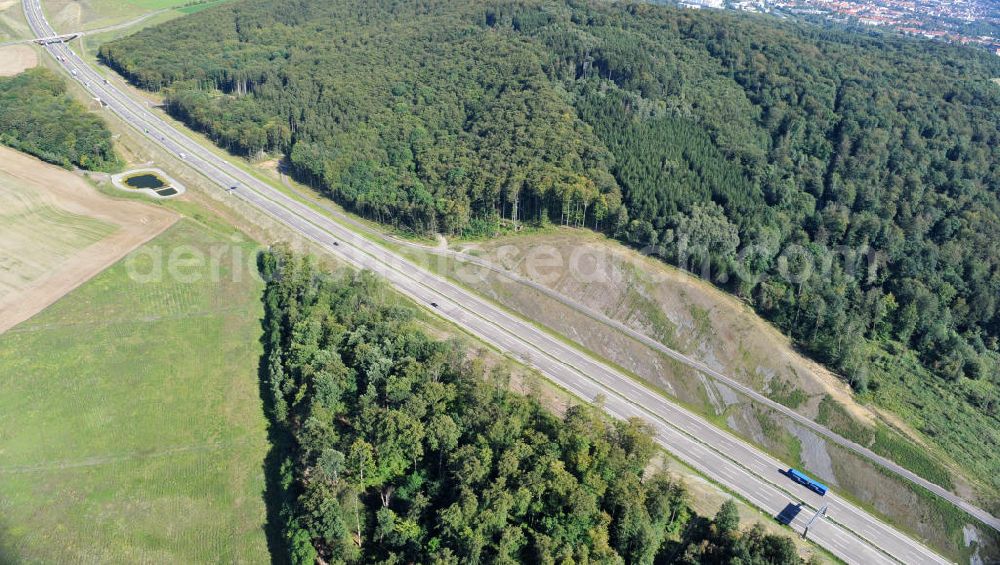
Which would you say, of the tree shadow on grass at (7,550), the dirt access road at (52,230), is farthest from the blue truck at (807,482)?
the dirt access road at (52,230)

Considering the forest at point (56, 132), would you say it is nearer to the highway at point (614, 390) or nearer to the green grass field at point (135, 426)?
the highway at point (614, 390)

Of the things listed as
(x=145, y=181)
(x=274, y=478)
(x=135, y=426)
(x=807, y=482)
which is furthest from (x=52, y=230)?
(x=807, y=482)

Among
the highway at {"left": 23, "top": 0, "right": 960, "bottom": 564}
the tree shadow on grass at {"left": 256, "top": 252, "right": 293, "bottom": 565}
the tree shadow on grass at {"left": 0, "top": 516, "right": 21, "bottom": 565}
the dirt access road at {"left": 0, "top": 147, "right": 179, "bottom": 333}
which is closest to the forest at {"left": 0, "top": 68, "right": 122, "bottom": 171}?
the dirt access road at {"left": 0, "top": 147, "right": 179, "bottom": 333}

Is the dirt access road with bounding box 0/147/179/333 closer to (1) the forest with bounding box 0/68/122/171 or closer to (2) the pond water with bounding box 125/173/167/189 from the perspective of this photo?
(1) the forest with bounding box 0/68/122/171

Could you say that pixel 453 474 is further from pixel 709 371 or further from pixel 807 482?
pixel 709 371

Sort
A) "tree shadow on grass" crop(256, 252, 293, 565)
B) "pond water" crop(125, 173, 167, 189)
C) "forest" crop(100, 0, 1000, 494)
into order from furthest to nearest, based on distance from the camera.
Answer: "pond water" crop(125, 173, 167, 189), "forest" crop(100, 0, 1000, 494), "tree shadow on grass" crop(256, 252, 293, 565)

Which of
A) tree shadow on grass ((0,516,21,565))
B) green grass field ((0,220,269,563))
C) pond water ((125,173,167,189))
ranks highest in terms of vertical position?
pond water ((125,173,167,189))

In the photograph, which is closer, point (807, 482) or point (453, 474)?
point (453, 474)

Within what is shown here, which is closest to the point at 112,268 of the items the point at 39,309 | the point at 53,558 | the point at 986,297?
the point at 39,309
